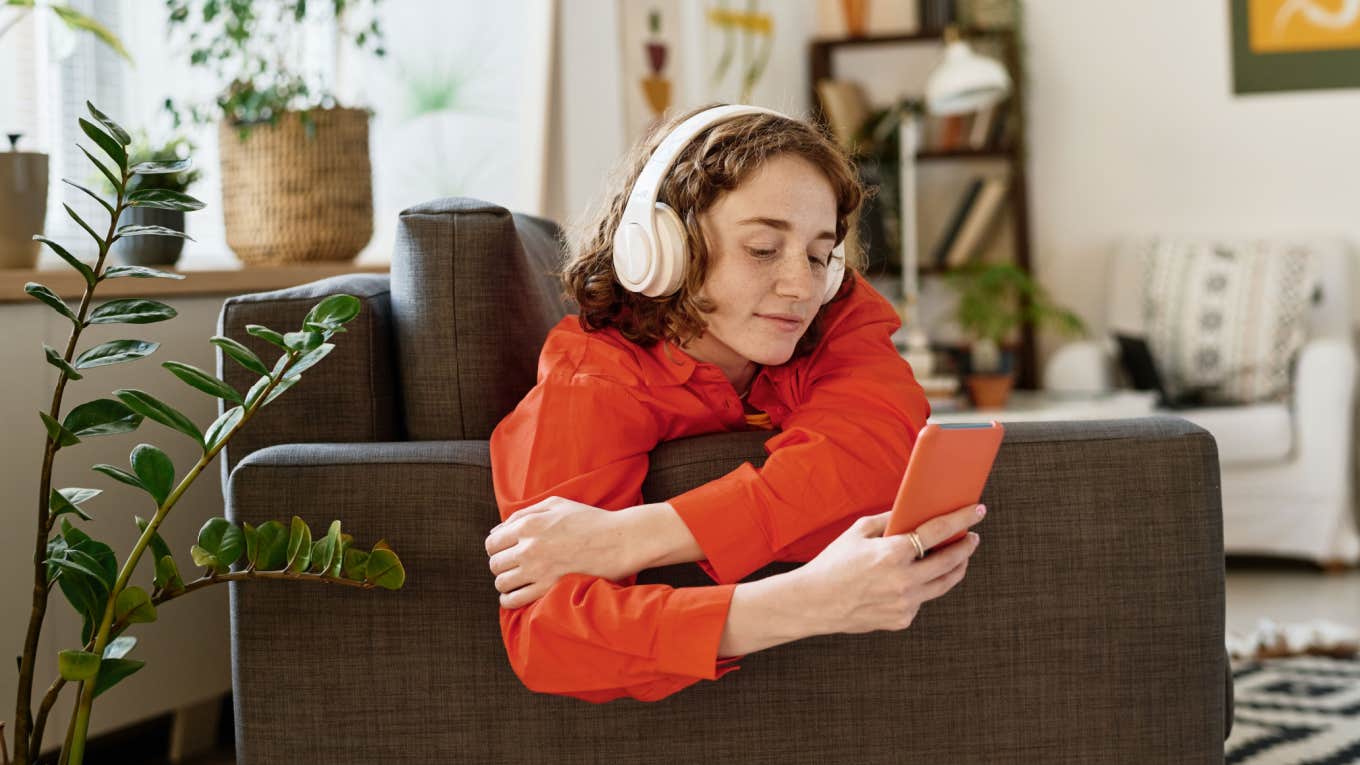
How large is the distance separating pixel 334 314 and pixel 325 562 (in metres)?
0.22

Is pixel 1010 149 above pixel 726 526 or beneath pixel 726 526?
above

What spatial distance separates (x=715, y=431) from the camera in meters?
1.35

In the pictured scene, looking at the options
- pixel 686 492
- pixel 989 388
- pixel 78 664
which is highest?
pixel 686 492

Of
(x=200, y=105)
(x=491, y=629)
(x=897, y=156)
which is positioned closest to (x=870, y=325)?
(x=491, y=629)

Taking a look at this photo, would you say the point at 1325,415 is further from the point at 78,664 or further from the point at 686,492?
the point at 78,664

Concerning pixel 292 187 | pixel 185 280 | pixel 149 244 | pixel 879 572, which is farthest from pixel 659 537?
pixel 292 187

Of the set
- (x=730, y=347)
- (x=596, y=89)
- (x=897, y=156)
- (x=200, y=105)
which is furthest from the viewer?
(x=897, y=156)

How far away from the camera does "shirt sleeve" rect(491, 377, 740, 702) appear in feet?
3.54

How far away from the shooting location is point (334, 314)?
4.00 feet

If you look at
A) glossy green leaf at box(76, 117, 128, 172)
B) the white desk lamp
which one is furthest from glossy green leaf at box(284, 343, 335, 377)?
the white desk lamp

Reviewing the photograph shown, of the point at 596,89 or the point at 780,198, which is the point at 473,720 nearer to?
the point at 780,198

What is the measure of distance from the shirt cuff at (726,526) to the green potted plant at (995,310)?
2379 mm

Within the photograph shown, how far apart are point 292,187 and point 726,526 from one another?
5.24ft

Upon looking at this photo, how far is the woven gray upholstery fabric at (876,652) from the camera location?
49.1 inches
